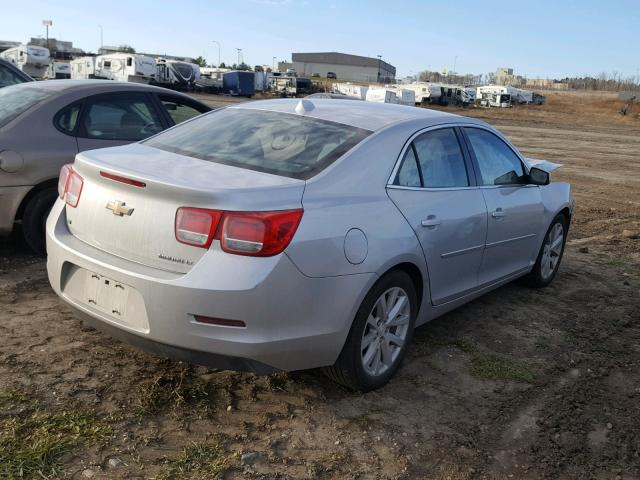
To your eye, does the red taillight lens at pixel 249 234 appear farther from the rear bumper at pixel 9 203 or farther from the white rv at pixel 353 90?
the white rv at pixel 353 90

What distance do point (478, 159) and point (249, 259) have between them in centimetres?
244

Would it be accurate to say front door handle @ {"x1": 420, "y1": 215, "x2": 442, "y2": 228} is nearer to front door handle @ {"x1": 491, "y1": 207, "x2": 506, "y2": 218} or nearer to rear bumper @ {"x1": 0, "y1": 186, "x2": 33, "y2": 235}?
front door handle @ {"x1": 491, "y1": 207, "x2": 506, "y2": 218}

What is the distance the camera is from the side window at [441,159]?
14.0ft

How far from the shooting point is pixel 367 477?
305 cm

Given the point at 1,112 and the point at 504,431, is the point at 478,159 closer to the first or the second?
the point at 504,431

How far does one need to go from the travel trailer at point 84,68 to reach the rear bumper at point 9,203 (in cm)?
4603

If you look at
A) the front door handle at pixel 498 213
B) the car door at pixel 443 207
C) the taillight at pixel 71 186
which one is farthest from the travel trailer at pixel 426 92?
the taillight at pixel 71 186

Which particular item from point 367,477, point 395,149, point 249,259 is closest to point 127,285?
point 249,259

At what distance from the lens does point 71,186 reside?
377cm

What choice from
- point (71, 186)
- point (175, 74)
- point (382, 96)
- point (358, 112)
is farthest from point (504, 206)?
point (175, 74)

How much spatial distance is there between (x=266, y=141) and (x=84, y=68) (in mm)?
49375

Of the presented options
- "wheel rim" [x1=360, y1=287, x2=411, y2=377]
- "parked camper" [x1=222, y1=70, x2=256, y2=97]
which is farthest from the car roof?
"parked camper" [x1=222, y1=70, x2=256, y2=97]

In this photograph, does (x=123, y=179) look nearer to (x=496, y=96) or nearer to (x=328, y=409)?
(x=328, y=409)

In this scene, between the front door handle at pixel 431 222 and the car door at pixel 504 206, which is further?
the car door at pixel 504 206
